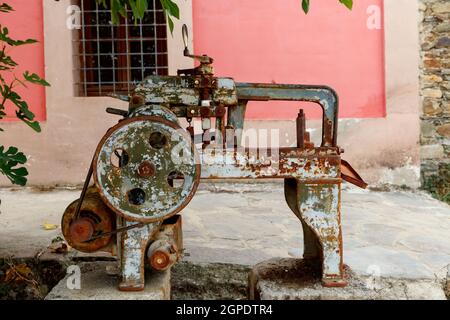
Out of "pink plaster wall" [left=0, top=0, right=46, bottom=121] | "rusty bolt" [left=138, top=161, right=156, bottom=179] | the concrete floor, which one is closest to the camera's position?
"rusty bolt" [left=138, top=161, right=156, bottom=179]

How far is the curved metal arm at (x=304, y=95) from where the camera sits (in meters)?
2.13

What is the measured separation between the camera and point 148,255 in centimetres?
204

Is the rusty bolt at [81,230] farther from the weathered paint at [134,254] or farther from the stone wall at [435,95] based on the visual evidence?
the stone wall at [435,95]

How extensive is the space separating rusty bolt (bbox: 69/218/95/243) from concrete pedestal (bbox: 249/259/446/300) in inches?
27.9

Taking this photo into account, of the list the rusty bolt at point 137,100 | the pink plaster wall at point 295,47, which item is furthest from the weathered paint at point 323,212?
the pink plaster wall at point 295,47

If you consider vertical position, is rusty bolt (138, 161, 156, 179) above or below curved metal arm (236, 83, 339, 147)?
below

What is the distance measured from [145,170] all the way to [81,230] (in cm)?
37

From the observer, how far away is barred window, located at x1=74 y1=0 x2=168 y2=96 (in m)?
5.95

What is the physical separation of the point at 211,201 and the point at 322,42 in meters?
2.19

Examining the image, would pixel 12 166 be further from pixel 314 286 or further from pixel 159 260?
pixel 314 286

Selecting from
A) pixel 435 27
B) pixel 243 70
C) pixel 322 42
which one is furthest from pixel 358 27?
pixel 243 70

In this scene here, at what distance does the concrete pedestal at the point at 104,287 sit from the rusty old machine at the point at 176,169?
0.05 metres

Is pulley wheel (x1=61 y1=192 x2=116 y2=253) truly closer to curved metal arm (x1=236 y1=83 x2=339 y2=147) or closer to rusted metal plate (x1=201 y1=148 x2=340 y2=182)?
rusted metal plate (x1=201 y1=148 x2=340 y2=182)

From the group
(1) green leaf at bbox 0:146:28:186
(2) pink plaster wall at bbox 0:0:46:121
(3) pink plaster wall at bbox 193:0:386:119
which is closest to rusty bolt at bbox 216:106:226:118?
(1) green leaf at bbox 0:146:28:186
